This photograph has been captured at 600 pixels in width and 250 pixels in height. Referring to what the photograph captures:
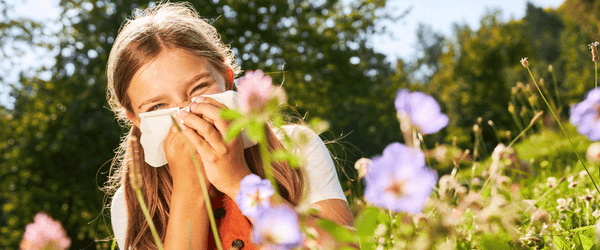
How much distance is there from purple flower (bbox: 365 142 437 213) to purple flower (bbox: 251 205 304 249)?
0.11m

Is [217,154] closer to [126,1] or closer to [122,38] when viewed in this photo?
[122,38]

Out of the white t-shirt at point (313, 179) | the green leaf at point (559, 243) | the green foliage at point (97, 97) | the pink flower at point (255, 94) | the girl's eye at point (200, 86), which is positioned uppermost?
the pink flower at point (255, 94)

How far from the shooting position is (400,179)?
459 millimetres

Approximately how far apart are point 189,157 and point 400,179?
4.06ft

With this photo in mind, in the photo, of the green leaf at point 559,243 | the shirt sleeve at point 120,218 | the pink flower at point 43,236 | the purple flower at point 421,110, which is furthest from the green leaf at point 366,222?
the shirt sleeve at point 120,218

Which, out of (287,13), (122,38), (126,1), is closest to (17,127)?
(126,1)

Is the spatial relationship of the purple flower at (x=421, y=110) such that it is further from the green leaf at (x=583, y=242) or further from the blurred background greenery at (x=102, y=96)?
the blurred background greenery at (x=102, y=96)

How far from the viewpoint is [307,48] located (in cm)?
859

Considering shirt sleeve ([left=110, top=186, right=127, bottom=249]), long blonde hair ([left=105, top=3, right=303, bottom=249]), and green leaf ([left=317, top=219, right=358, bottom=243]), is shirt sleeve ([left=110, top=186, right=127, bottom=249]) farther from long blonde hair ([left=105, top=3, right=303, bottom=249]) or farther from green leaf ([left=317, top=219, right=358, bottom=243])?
green leaf ([left=317, top=219, right=358, bottom=243])

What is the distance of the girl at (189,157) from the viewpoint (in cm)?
130

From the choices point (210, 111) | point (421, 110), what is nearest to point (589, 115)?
point (421, 110)

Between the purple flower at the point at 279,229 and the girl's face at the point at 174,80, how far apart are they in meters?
1.17

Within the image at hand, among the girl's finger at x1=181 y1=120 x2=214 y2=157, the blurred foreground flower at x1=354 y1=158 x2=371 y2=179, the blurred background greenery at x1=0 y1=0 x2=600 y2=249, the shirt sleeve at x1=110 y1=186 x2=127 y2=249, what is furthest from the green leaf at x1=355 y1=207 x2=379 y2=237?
the blurred background greenery at x1=0 y1=0 x2=600 y2=249

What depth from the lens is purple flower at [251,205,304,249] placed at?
0.51m
